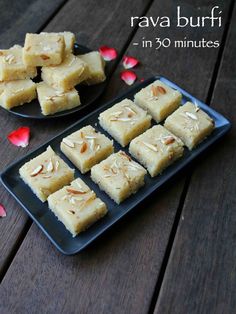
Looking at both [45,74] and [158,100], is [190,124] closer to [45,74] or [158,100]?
[158,100]

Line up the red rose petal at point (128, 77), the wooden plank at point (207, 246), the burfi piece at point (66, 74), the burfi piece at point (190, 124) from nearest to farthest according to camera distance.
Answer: the wooden plank at point (207, 246) < the burfi piece at point (190, 124) < the burfi piece at point (66, 74) < the red rose petal at point (128, 77)

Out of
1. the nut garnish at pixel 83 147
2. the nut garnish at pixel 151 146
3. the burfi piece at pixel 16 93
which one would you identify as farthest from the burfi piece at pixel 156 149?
the burfi piece at pixel 16 93

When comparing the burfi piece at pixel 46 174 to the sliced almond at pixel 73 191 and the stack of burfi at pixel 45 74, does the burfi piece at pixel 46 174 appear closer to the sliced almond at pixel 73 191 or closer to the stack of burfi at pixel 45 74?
the sliced almond at pixel 73 191

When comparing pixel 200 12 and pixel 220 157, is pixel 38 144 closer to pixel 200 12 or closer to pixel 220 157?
pixel 220 157

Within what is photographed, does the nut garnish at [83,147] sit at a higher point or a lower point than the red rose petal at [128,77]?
higher

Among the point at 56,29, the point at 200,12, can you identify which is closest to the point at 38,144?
the point at 56,29

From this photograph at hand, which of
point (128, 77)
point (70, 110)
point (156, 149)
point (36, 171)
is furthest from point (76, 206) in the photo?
point (128, 77)

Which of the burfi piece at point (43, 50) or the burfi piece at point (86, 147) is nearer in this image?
the burfi piece at point (86, 147)

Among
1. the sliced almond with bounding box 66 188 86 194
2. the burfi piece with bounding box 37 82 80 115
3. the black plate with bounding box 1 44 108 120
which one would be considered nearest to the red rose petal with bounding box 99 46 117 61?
the black plate with bounding box 1 44 108 120

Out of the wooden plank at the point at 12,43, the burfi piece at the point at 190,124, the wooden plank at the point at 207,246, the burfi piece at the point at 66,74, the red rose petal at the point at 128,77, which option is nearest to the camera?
the wooden plank at the point at 207,246
